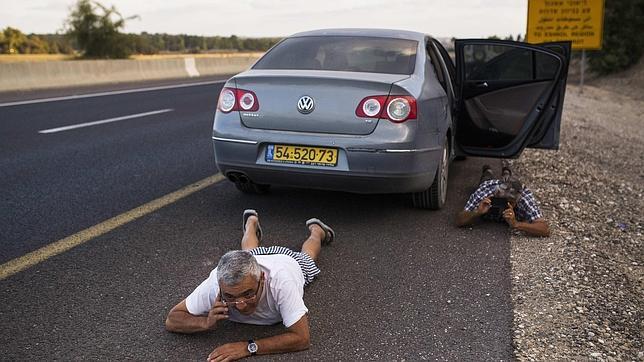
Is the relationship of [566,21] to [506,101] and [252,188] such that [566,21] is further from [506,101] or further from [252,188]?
[252,188]

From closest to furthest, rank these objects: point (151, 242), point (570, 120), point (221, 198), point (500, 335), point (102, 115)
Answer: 1. point (500, 335)
2. point (151, 242)
3. point (221, 198)
4. point (102, 115)
5. point (570, 120)

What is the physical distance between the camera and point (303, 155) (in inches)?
186

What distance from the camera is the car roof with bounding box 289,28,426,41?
558 centimetres

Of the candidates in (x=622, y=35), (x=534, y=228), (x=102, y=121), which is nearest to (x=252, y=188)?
(x=534, y=228)

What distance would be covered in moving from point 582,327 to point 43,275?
312 cm

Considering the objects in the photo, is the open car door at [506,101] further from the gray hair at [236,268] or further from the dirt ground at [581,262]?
the gray hair at [236,268]

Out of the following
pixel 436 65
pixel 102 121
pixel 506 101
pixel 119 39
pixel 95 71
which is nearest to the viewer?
pixel 436 65

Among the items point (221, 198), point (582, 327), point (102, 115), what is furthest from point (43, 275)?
point (102, 115)

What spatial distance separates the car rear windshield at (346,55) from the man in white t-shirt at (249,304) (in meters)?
2.20

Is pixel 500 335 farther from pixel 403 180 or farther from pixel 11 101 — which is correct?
pixel 11 101

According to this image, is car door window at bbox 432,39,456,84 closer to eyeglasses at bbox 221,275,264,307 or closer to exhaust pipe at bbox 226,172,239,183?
exhaust pipe at bbox 226,172,239,183

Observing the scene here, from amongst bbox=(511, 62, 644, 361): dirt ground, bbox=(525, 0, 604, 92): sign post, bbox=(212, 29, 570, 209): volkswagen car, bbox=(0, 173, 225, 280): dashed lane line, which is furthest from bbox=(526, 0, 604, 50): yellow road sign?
bbox=(0, 173, 225, 280): dashed lane line

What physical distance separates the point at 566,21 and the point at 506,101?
1435cm

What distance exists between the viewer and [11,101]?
45.4ft
